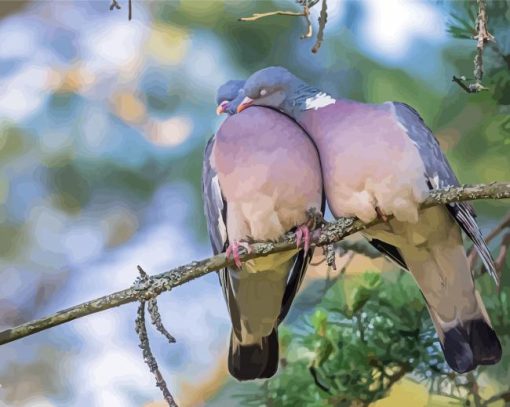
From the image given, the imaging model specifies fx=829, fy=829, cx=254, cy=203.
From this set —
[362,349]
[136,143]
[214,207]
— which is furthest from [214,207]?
[136,143]

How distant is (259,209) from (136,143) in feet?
1.33

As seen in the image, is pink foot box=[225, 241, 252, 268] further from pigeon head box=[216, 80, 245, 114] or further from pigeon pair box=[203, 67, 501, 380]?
pigeon head box=[216, 80, 245, 114]

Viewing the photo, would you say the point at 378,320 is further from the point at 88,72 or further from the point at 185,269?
the point at 88,72

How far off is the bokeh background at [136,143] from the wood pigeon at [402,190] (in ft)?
0.61

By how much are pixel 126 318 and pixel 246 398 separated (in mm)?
233

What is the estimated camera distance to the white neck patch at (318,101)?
2.60ft

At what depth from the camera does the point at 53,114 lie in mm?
1112

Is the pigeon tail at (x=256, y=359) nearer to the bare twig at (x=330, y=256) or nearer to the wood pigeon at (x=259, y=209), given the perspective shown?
the wood pigeon at (x=259, y=209)

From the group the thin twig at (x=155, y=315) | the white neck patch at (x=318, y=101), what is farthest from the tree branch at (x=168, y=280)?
the white neck patch at (x=318, y=101)

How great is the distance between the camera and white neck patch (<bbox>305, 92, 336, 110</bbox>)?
79cm

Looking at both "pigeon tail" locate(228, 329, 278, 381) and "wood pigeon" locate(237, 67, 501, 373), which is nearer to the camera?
"wood pigeon" locate(237, 67, 501, 373)

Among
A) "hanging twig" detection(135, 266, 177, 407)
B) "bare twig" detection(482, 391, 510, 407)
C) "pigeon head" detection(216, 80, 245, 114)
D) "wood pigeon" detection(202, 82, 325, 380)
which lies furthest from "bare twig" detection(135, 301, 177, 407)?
"bare twig" detection(482, 391, 510, 407)

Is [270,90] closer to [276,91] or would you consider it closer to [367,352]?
[276,91]

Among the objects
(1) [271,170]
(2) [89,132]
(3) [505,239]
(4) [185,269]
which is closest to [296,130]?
(1) [271,170]
